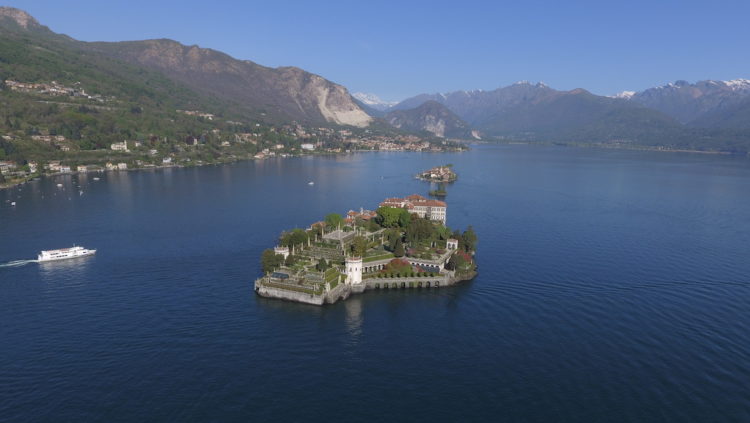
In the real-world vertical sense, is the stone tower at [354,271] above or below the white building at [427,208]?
below

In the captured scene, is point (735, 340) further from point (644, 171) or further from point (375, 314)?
point (644, 171)

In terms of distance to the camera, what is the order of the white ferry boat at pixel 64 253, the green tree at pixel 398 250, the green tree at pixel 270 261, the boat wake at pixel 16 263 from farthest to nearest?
the green tree at pixel 398 250
the white ferry boat at pixel 64 253
the boat wake at pixel 16 263
the green tree at pixel 270 261

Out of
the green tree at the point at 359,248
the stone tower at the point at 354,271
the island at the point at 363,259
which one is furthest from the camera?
the green tree at the point at 359,248

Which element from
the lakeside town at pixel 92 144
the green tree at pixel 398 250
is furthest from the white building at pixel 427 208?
the lakeside town at pixel 92 144

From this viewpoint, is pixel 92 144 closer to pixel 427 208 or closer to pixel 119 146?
pixel 119 146

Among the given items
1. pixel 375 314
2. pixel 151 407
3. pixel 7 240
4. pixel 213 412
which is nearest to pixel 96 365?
pixel 151 407

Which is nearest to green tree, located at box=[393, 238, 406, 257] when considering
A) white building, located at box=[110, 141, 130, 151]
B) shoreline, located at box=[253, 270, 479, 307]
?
shoreline, located at box=[253, 270, 479, 307]

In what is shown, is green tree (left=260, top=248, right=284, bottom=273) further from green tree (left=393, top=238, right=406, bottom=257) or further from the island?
green tree (left=393, top=238, right=406, bottom=257)

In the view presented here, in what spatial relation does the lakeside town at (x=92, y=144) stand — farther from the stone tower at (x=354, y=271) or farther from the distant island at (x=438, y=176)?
the stone tower at (x=354, y=271)

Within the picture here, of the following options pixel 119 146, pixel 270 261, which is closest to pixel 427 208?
pixel 270 261
